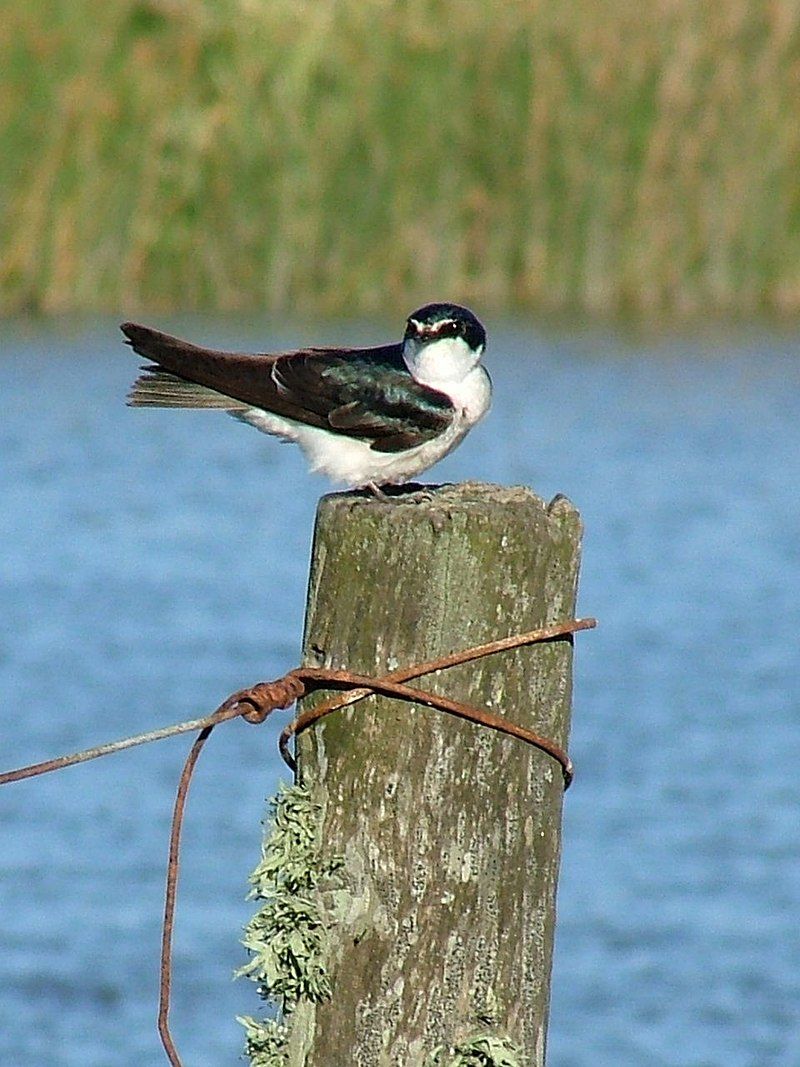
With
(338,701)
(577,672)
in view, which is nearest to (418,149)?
(577,672)

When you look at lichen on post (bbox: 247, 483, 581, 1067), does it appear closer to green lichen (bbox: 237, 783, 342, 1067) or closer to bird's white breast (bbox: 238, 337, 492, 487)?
green lichen (bbox: 237, 783, 342, 1067)

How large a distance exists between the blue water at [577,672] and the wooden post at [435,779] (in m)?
3.62

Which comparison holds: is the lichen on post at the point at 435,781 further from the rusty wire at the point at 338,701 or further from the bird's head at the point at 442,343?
the bird's head at the point at 442,343

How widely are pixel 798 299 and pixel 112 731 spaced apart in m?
9.34

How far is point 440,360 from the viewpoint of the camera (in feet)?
12.5

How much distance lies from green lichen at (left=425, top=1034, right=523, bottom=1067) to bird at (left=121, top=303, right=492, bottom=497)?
1284 millimetres

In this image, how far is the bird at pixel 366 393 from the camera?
3.71 metres

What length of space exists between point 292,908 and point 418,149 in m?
13.9

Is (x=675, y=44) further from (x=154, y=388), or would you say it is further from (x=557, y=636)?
(x=557, y=636)

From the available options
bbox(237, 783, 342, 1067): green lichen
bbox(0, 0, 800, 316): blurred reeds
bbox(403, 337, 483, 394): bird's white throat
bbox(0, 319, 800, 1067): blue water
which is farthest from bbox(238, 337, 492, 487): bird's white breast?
bbox(0, 0, 800, 316): blurred reeds

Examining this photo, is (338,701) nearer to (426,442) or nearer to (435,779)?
(435,779)

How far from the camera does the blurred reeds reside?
15734 millimetres

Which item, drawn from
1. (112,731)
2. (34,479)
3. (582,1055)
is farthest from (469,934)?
(34,479)

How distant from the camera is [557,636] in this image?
2.53 m
